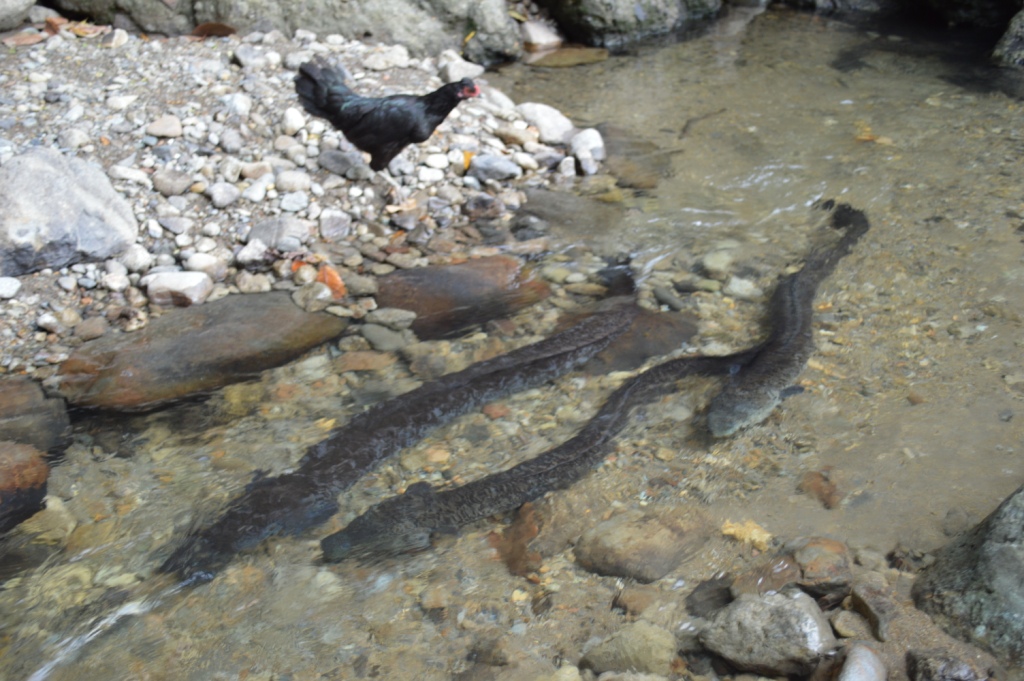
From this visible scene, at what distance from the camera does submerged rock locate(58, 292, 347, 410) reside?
4.38 m

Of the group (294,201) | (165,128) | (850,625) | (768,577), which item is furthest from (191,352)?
(850,625)

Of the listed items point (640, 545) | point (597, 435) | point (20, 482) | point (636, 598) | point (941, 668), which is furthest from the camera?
point (597, 435)

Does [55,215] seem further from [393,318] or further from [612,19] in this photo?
[612,19]

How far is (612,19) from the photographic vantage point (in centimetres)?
1030

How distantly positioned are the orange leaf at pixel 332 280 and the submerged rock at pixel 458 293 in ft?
0.89

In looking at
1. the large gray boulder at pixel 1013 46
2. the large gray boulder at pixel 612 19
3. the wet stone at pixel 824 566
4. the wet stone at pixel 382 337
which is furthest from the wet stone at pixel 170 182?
the large gray boulder at pixel 1013 46

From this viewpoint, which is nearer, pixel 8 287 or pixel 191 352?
pixel 191 352

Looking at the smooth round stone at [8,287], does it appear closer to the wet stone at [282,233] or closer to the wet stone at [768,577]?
the wet stone at [282,233]

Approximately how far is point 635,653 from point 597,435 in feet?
4.51

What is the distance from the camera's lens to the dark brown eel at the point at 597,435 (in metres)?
3.49

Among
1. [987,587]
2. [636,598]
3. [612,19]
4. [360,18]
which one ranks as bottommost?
[636,598]

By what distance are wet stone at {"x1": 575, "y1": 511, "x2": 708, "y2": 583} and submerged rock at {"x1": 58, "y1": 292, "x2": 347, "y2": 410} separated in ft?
7.82

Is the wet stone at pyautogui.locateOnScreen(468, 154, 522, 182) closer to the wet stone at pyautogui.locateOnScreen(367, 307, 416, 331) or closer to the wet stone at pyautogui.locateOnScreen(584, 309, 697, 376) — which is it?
the wet stone at pyautogui.locateOnScreen(367, 307, 416, 331)

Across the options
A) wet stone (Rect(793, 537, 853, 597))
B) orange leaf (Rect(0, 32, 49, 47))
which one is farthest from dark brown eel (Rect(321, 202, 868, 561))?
orange leaf (Rect(0, 32, 49, 47))
